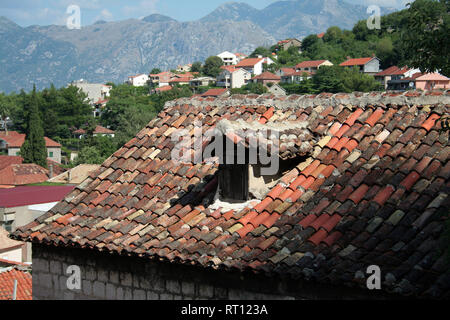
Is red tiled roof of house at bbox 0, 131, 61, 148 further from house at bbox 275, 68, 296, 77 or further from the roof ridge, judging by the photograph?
the roof ridge

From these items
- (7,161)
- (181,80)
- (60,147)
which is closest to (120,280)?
(7,161)

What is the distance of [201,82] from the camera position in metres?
168

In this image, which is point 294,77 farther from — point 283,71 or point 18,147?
point 18,147

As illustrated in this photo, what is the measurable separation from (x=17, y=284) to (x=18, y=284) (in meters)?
0.08

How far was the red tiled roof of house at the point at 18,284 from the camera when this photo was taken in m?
18.4

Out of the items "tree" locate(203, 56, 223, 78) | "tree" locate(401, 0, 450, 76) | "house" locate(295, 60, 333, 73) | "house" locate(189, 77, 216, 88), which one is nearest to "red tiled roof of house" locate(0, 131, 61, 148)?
"house" locate(295, 60, 333, 73)

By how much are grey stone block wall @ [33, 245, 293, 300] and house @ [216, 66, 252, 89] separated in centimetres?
15046

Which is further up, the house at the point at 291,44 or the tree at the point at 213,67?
the house at the point at 291,44

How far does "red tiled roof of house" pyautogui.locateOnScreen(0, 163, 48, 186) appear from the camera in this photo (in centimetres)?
5938

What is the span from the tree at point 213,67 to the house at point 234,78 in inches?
702

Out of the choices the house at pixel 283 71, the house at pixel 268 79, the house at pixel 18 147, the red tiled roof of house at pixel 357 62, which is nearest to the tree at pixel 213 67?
the house at pixel 283 71

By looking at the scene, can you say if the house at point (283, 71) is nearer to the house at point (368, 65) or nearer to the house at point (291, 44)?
the house at point (368, 65)

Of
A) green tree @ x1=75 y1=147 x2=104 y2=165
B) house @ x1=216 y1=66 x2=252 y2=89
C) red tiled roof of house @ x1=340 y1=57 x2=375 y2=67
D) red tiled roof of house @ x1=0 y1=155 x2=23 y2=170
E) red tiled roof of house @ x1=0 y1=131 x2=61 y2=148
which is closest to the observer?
red tiled roof of house @ x1=0 y1=155 x2=23 y2=170

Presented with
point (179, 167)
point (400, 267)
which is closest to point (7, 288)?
point (179, 167)
